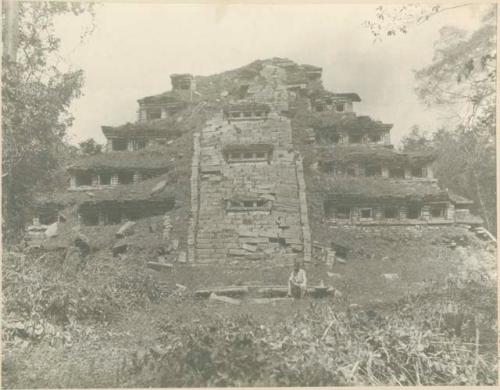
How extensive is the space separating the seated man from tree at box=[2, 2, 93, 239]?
5.68 m

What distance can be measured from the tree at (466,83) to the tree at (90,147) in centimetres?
753

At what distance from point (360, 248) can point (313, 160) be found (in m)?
4.56

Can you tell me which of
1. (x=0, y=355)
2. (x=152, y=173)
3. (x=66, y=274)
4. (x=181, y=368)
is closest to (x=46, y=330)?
(x=0, y=355)

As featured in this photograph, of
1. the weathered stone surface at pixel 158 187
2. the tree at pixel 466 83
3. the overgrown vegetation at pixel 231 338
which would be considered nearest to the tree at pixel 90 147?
the weathered stone surface at pixel 158 187

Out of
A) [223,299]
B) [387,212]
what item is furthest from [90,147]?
[387,212]

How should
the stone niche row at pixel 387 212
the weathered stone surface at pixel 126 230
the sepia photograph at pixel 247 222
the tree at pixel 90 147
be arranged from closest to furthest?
the sepia photograph at pixel 247 222 < the weathered stone surface at pixel 126 230 < the tree at pixel 90 147 < the stone niche row at pixel 387 212

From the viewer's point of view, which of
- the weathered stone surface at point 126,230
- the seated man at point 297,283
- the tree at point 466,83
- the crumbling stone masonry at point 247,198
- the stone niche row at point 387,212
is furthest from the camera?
the stone niche row at point 387,212

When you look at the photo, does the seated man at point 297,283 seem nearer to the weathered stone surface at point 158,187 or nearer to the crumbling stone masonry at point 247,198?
the crumbling stone masonry at point 247,198

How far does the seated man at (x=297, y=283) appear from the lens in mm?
10781

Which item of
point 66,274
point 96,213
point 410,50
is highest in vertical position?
point 410,50

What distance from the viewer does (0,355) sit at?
913cm

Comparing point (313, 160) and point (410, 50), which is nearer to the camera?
point (410, 50)

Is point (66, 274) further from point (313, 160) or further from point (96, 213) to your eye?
point (313, 160)

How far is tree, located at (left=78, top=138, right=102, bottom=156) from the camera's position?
14086mm
